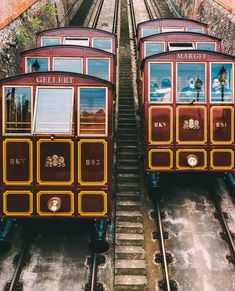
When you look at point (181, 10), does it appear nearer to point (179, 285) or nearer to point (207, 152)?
point (207, 152)

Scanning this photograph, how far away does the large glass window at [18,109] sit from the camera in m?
7.31

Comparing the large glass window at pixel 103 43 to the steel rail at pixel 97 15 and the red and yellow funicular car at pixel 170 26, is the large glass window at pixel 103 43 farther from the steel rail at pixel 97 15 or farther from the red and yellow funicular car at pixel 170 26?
the steel rail at pixel 97 15

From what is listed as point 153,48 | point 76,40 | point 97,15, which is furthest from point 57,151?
point 97,15

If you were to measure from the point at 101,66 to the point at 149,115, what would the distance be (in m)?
2.03

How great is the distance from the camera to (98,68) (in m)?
10.0

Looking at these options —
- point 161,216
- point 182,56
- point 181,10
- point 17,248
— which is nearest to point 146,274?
point 161,216

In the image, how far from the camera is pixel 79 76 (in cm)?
739

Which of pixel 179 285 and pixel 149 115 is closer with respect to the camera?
pixel 179 285

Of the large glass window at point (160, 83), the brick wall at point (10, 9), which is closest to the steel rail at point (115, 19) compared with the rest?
the brick wall at point (10, 9)

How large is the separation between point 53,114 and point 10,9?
28.4 feet

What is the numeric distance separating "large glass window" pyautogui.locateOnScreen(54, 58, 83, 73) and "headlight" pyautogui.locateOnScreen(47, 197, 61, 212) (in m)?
3.77

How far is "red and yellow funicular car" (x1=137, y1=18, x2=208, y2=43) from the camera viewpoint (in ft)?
45.6

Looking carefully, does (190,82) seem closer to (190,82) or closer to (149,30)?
(190,82)

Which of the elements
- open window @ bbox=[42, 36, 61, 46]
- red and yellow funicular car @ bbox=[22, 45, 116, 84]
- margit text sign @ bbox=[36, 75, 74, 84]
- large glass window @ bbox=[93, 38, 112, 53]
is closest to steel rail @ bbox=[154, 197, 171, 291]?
red and yellow funicular car @ bbox=[22, 45, 116, 84]
